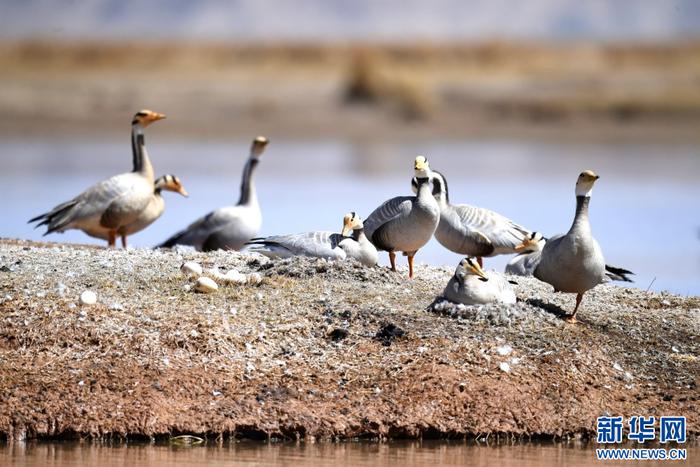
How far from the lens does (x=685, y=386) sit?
9.82 m

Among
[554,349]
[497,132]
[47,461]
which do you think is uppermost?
[497,132]

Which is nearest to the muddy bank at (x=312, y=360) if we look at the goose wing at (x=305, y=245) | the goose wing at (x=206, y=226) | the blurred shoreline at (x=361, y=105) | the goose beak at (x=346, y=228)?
the goose wing at (x=305, y=245)

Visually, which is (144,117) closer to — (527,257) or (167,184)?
(167,184)

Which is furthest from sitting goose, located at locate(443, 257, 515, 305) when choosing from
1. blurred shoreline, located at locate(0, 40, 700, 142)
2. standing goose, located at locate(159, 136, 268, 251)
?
blurred shoreline, located at locate(0, 40, 700, 142)

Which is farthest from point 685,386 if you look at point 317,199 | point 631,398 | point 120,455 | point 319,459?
point 317,199

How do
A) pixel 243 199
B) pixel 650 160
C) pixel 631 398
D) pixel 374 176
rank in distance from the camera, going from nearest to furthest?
pixel 631 398 < pixel 243 199 < pixel 374 176 < pixel 650 160

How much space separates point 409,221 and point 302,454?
3.20 metres

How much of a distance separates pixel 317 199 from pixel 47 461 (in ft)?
52.7

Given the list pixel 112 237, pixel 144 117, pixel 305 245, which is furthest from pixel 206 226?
pixel 305 245

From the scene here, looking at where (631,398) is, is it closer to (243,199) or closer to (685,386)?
(685,386)

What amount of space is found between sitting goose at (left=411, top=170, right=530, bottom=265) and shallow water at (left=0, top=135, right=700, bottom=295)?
8.43ft

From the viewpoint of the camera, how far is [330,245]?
1132 centimetres

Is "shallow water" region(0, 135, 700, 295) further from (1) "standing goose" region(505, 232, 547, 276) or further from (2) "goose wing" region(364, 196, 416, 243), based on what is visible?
(2) "goose wing" region(364, 196, 416, 243)

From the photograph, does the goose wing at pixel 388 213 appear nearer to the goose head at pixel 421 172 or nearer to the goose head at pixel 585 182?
the goose head at pixel 421 172
